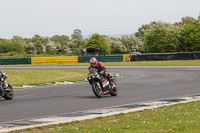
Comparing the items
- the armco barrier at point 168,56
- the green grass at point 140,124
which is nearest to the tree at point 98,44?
the armco barrier at point 168,56

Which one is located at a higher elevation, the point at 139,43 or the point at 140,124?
the point at 139,43

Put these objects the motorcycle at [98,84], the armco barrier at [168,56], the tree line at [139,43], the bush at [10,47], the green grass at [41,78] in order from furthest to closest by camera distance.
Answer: the bush at [10,47], the tree line at [139,43], the armco barrier at [168,56], the green grass at [41,78], the motorcycle at [98,84]

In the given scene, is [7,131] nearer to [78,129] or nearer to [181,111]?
[78,129]

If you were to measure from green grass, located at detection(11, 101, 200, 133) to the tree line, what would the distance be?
8794cm

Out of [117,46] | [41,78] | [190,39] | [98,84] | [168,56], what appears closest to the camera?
[98,84]

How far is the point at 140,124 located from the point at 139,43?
154764mm

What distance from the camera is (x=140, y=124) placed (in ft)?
24.0

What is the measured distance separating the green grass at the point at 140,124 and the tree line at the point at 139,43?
87942mm

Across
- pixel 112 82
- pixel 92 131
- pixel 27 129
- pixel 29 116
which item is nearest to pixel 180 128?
pixel 92 131

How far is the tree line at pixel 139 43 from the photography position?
106250 mm

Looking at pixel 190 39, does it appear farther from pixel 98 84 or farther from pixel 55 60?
pixel 98 84

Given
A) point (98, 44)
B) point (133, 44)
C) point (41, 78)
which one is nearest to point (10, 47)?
point (98, 44)

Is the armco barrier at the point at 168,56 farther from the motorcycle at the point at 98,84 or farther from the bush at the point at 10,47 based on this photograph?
the bush at the point at 10,47

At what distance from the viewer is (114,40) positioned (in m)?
165
